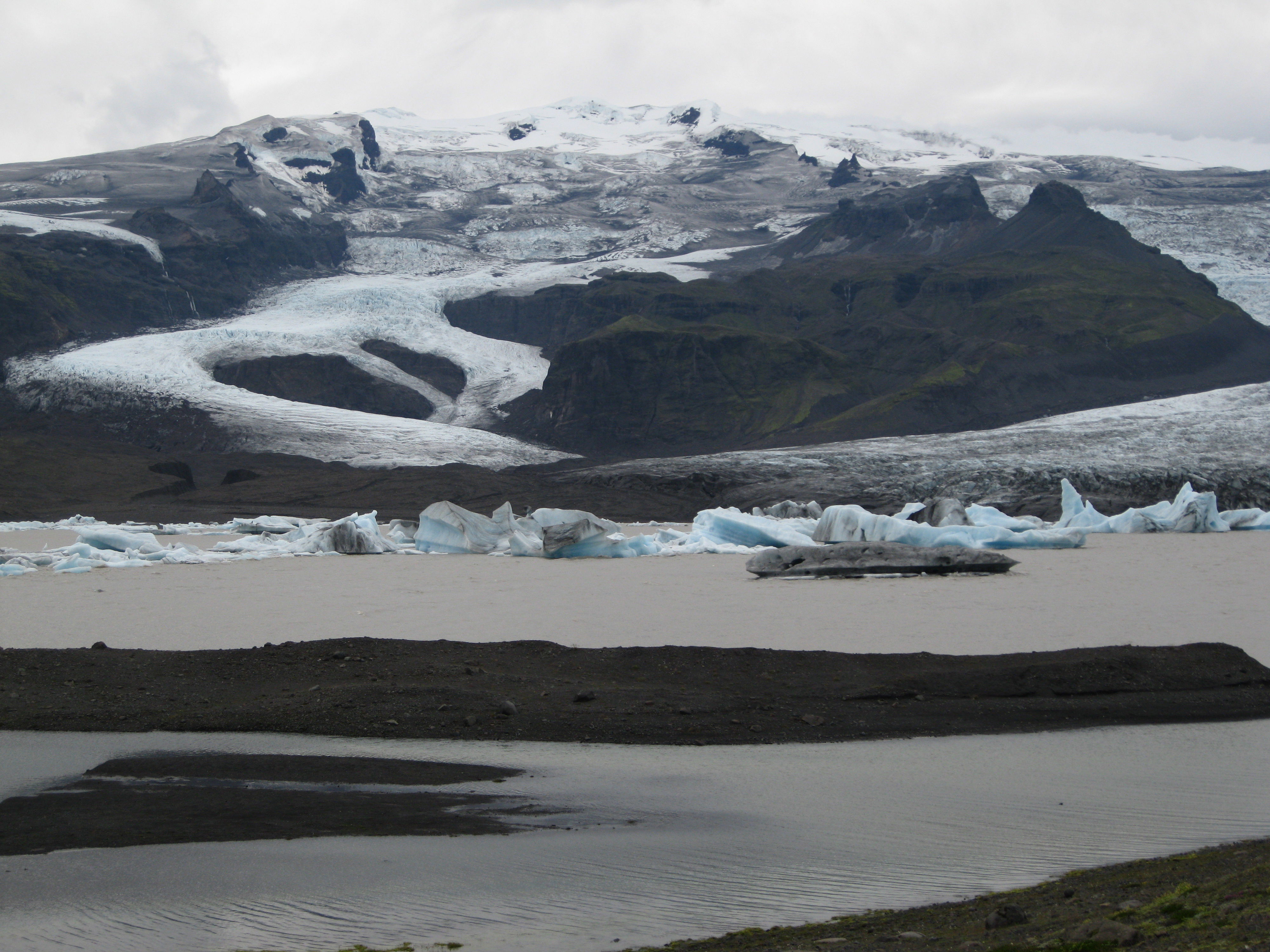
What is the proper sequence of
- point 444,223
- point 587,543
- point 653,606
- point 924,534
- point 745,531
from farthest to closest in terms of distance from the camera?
1. point 444,223
2. point 745,531
3. point 587,543
4. point 924,534
5. point 653,606

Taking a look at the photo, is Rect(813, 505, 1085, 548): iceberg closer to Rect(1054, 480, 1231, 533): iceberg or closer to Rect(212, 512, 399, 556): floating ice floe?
Rect(1054, 480, 1231, 533): iceberg

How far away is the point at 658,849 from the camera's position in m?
5.25

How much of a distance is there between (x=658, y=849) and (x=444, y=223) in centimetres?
13266

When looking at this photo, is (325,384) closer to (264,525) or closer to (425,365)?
(425,365)

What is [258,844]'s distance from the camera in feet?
17.4

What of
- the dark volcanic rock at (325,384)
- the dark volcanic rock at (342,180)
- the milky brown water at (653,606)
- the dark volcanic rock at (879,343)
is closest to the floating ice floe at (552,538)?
the milky brown water at (653,606)

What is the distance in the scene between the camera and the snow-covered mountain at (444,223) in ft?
217

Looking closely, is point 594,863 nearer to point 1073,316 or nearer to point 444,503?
point 444,503

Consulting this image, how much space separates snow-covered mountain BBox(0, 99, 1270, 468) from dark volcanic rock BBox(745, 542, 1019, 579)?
43148 mm

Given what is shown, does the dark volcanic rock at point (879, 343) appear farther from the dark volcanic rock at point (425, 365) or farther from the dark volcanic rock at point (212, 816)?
the dark volcanic rock at point (212, 816)

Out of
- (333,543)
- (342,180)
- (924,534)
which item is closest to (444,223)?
(342,180)

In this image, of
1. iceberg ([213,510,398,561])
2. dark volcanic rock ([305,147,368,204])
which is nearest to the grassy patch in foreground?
iceberg ([213,510,398,561])

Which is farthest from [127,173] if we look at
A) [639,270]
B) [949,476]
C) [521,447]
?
[949,476]

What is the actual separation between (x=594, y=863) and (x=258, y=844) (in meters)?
1.74
